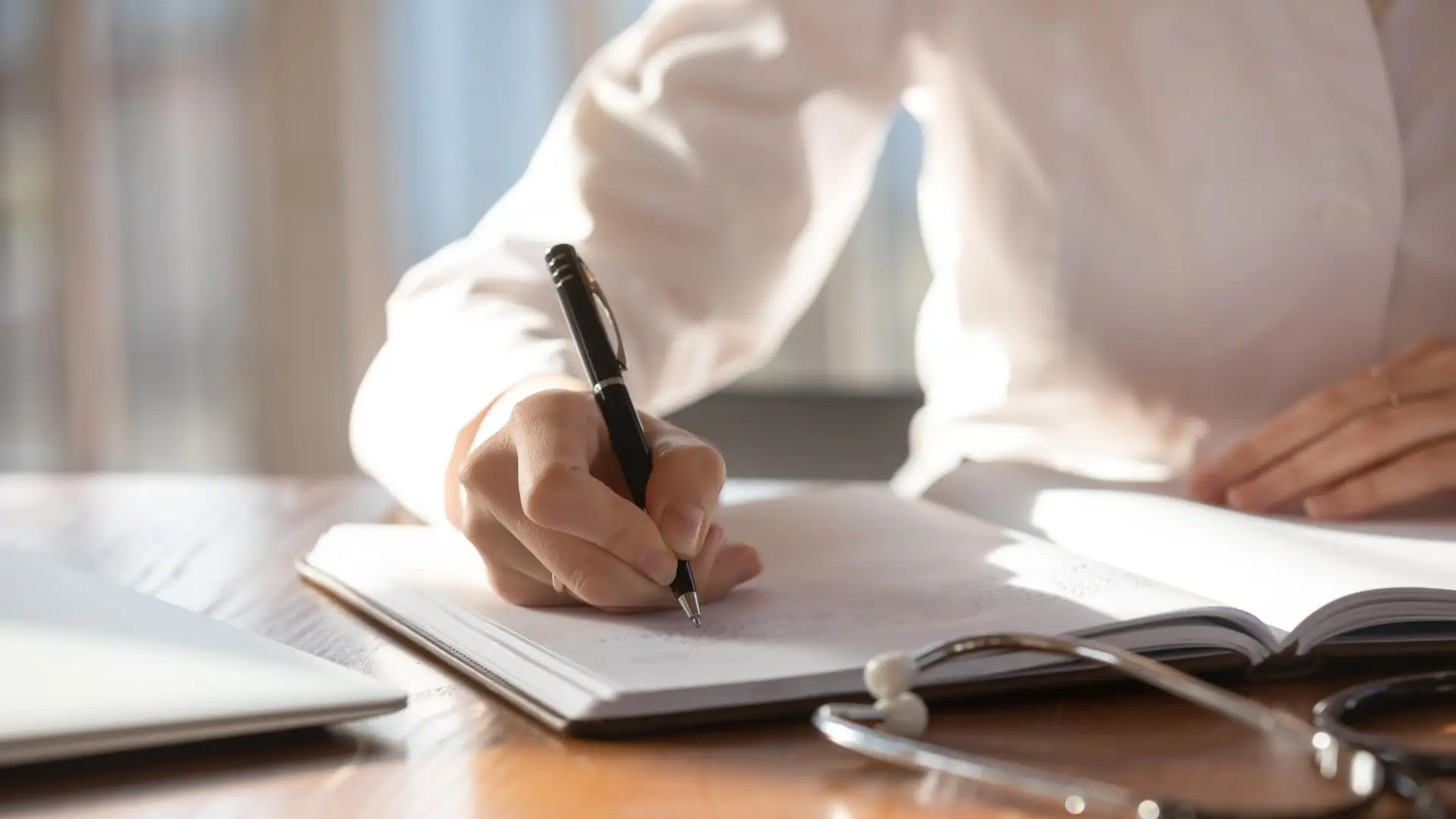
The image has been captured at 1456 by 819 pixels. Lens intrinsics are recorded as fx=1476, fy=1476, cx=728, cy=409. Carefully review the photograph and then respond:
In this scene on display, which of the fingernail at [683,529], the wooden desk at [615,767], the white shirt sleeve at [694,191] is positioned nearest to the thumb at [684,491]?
the fingernail at [683,529]

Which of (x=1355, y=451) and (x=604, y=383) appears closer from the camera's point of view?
(x=604, y=383)

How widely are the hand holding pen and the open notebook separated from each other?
0.04 feet

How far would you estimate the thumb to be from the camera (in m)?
0.61

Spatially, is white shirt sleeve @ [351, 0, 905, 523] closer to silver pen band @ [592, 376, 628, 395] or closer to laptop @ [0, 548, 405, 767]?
silver pen band @ [592, 376, 628, 395]

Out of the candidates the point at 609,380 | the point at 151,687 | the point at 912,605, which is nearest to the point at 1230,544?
Answer: the point at 912,605

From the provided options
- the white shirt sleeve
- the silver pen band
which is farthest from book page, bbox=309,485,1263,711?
the white shirt sleeve

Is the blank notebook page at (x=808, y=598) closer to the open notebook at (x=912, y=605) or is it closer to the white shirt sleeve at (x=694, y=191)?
the open notebook at (x=912, y=605)

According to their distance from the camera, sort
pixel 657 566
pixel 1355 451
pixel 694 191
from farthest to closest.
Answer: pixel 694 191 → pixel 1355 451 → pixel 657 566

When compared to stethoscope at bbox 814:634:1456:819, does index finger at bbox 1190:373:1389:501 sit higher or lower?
higher

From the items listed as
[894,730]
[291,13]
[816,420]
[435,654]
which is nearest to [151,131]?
[291,13]

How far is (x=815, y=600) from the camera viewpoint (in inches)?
24.6

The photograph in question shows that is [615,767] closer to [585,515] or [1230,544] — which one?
[585,515]

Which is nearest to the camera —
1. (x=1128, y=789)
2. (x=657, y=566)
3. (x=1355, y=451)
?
(x=1128, y=789)

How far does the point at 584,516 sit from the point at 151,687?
0.19 m
